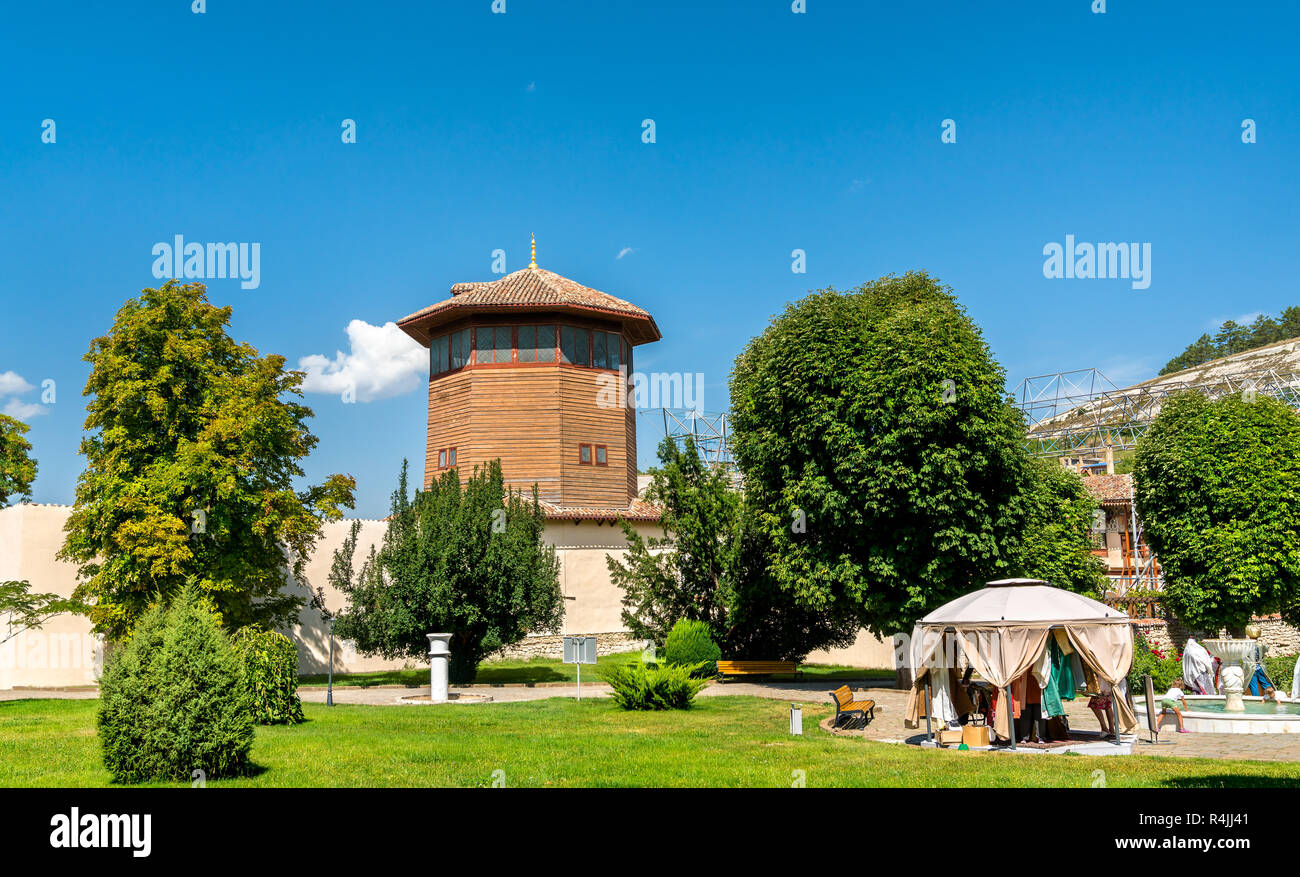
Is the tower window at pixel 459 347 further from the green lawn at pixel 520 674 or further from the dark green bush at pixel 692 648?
the dark green bush at pixel 692 648

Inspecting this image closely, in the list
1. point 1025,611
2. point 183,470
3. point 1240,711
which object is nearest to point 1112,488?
point 1240,711

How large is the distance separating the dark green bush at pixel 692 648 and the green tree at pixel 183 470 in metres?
10.5

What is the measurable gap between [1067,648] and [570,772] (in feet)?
26.3

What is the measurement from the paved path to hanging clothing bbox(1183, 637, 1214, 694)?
227 cm

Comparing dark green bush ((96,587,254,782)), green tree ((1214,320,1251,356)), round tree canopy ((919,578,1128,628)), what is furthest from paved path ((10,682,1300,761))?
green tree ((1214,320,1251,356))

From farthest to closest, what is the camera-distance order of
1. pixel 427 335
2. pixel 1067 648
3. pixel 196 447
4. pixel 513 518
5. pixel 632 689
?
pixel 427 335 < pixel 513 518 < pixel 196 447 < pixel 632 689 < pixel 1067 648

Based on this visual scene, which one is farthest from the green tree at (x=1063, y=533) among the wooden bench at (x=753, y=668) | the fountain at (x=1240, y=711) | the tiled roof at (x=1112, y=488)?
the tiled roof at (x=1112, y=488)

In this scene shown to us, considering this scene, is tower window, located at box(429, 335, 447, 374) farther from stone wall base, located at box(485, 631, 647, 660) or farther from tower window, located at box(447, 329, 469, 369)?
stone wall base, located at box(485, 631, 647, 660)

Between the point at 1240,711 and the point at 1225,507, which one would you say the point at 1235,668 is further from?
the point at 1225,507

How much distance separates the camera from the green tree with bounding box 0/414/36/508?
2947cm

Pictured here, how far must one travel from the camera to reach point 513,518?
94.5 ft

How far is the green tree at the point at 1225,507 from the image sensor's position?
2802 centimetres
